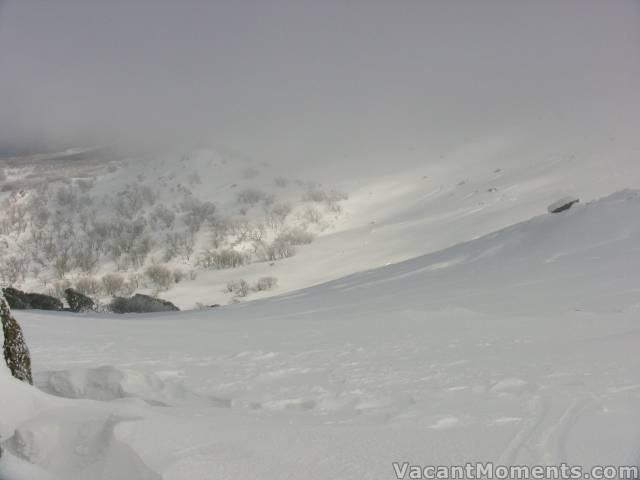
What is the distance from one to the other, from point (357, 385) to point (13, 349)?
82.3 inches

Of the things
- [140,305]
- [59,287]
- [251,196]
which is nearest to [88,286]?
[59,287]

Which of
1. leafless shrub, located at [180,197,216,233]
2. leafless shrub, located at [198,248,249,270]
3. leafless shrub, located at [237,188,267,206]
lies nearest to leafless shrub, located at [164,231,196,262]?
leafless shrub, located at [180,197,216,233]

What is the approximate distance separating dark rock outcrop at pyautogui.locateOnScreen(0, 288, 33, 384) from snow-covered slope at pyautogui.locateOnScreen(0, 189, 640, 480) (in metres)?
0.31

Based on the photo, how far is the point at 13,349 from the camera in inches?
103

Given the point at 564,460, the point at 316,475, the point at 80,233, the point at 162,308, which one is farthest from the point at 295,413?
the point at 80,233

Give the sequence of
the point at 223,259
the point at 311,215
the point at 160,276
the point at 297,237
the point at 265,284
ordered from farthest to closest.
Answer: the point at 311,215
the point at 297,237
the point at 223,259
the point at 160,276
the point at 265,284

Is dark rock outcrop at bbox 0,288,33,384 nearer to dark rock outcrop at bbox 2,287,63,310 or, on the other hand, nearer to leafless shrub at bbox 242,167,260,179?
dark rock outcrop at bbox 2,287,63,310

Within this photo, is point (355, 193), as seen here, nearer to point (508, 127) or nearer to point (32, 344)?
point (508, 127)

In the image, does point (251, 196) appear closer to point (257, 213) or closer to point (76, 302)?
point (257, 213)

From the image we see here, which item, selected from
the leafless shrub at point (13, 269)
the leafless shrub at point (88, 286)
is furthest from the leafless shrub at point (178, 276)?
the leafless shrub at point (13, 269)

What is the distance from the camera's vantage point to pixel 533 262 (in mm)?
8352

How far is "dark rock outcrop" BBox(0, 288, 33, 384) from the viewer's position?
2.57 metres

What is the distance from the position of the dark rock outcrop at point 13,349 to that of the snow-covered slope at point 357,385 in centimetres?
31

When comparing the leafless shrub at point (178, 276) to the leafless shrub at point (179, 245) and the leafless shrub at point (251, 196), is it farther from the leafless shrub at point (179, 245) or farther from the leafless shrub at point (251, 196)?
the leafless shrub at point (251, 196)
